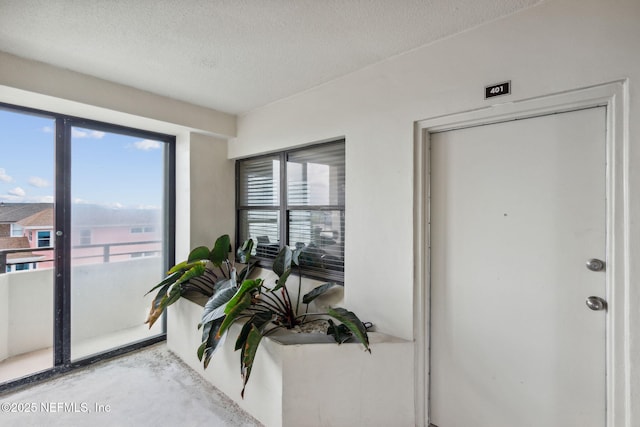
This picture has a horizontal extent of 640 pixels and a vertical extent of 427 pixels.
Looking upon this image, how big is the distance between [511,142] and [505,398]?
1420 mm

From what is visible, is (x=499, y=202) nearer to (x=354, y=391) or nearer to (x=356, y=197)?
(x=356, y=197)

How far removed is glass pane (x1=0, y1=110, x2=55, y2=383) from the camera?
7.20 ft

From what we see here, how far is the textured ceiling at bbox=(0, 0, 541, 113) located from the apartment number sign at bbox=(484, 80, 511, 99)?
350 mm

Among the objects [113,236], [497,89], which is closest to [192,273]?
[113,236]

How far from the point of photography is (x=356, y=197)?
2092 mm

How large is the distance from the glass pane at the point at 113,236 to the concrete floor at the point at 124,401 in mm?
357

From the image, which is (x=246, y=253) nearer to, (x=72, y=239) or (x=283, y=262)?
(x=283, y=262)

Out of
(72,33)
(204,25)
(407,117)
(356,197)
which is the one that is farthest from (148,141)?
(407,117)

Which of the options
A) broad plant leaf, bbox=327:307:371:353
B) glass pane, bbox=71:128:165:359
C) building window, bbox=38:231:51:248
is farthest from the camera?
glass pane, bbox=71:128:165:359

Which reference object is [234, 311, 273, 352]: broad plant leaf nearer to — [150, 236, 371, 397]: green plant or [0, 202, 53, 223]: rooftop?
[150, 236, 371, 397]: green plant

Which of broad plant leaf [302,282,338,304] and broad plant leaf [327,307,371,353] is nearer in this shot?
broad plant leaf [327,307,371,353]

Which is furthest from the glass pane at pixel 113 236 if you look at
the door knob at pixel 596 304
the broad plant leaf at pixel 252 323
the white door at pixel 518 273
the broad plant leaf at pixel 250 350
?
the door knob at pixel 596 304

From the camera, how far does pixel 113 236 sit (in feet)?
8.94

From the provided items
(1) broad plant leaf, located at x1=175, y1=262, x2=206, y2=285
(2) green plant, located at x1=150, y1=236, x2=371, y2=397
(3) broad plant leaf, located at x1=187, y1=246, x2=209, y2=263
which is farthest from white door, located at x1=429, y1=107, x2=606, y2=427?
(3) broad plant leaf, located at x1=187, y1=246, x2=209, y2=263
